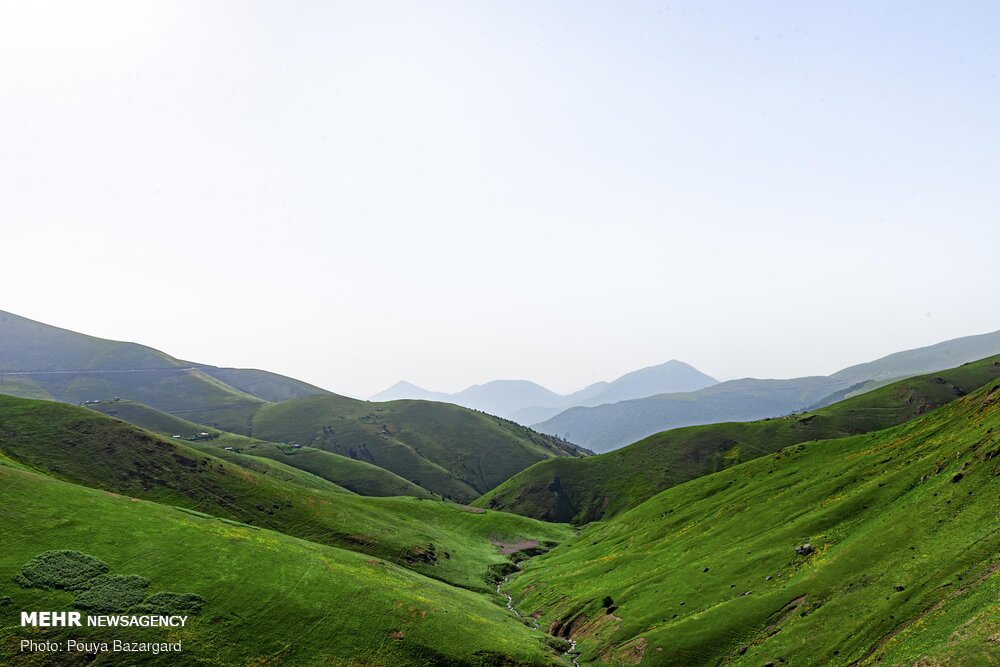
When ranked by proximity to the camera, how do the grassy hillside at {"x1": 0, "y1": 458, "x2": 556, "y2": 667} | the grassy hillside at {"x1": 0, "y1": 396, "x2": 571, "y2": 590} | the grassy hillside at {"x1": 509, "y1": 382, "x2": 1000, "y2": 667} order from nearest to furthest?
the grassy hillside at {"x1": 509, "y1": 382, "x2": 1000, "y2": 667} → the grassy hillside at {"x1": 0, "y1": 458, "x2": 556, "y2": 667} → the grassy hillside at {"x1": 0, "y1": 396, "x2": 571, "y2": 590}

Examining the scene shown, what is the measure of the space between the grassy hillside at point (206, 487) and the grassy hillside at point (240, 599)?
28.8m

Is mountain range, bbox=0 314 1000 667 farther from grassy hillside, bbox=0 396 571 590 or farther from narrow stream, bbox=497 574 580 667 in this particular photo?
grassy hillside, bbox=0 396 571 590

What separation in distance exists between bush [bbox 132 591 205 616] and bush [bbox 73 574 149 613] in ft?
4.48

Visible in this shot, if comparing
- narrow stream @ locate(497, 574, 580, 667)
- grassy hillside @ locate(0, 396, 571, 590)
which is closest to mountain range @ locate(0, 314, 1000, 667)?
narrow stream @ locate(497, 574, 580, 667)

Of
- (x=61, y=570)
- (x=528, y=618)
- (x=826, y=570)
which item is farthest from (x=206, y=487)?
(x=826, y=570)

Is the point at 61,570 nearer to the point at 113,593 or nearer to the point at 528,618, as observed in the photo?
the point at 113,593

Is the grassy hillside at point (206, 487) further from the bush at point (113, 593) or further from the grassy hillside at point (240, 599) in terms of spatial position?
the bush at point (113, 593)

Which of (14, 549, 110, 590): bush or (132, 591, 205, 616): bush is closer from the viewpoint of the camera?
(14, 549, 110, 590): bush

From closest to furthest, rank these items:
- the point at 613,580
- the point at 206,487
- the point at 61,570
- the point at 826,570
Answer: the point at 826,570
the point at 61,570
the point at 613,580
the point at 206,487

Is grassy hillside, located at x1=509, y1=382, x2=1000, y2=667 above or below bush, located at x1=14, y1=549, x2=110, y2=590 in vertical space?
below

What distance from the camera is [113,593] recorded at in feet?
200

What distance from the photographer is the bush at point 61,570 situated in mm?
59375

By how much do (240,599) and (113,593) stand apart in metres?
14.0

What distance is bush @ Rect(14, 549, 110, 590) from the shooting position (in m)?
59.4
